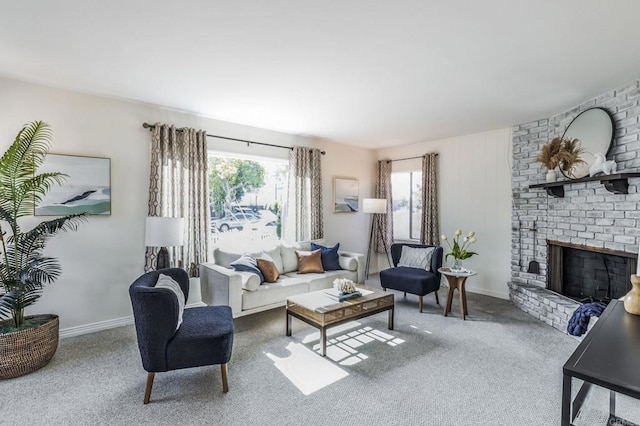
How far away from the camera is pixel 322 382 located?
2.43 m

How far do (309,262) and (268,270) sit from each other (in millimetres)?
725

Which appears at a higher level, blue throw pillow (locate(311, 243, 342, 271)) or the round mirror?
the round mirror

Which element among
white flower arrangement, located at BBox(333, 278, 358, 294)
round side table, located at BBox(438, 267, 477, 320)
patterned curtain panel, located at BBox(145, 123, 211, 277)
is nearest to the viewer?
white flower arrangement, located at BBox(333, 278, 358, 294)

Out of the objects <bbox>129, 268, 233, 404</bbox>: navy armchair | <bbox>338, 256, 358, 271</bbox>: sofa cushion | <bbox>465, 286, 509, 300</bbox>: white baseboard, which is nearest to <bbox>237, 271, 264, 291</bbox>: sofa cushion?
<bbox>129, 268, 233, 404</bbox>: navy armchair

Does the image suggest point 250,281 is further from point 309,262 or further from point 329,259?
point 329,259

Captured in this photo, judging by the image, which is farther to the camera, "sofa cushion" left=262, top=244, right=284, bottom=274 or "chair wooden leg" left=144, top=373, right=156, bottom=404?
"sofa cushion" left=262, top=244, right=284, bottom=274

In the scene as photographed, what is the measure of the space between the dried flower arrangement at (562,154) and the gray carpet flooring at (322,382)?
188 cm

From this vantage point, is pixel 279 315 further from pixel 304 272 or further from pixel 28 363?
pixel 28 363

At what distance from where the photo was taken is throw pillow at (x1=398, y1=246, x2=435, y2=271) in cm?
446

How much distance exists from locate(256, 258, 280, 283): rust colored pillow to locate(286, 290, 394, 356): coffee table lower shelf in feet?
2.33

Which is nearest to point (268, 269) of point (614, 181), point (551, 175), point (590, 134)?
point (551, 175)

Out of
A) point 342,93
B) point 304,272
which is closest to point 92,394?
point 304,272

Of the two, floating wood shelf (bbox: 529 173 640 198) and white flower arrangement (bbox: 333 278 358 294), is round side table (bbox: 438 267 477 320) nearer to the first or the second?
white flower arrangement (bbox: 333 278 358 294)

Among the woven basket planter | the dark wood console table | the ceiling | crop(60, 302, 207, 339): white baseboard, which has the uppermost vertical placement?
the ceiling
